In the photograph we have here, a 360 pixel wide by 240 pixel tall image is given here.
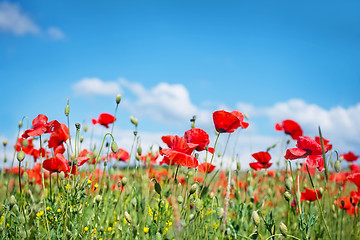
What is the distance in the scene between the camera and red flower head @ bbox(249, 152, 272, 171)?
2707mm

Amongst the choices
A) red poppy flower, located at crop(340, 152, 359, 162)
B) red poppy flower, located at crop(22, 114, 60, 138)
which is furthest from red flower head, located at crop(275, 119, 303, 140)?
red poppy flower, located at crop(22, 114, 60, 138)

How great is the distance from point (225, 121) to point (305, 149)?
1.57 ft

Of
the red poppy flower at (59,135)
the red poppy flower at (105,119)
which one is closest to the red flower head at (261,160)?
the red poppy flower at (105,119)

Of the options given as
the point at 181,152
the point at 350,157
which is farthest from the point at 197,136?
the point at 350,157

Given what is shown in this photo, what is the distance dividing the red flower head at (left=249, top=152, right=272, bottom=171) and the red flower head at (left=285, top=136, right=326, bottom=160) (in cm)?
104

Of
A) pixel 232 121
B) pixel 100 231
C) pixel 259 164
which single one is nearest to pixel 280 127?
pixel 259 164

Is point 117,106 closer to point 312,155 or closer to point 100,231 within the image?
point 100,231

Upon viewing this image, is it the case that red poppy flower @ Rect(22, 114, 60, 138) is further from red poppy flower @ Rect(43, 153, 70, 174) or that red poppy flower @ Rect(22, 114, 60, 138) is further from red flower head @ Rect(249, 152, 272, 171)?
red flower head @ Rect(249, 152, 272, 171)

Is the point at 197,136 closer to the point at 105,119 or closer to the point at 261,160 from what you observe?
the point at 261,160

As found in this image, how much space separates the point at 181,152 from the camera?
66.7 inches

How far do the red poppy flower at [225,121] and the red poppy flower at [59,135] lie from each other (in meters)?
0.96

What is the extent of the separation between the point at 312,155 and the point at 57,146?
1624 mm

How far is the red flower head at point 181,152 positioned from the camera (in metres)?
1.67

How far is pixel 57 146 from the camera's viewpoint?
7.55 feet
